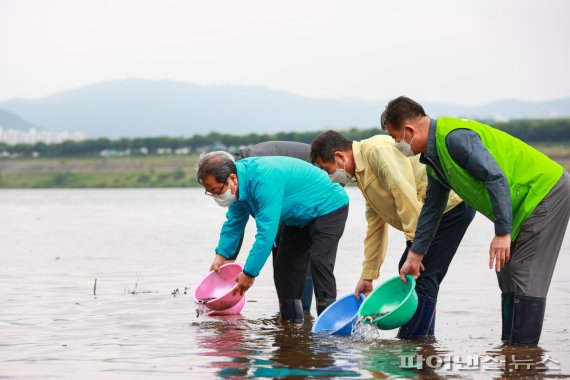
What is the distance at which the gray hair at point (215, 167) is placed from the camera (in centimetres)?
723

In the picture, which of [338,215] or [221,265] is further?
[221,265]

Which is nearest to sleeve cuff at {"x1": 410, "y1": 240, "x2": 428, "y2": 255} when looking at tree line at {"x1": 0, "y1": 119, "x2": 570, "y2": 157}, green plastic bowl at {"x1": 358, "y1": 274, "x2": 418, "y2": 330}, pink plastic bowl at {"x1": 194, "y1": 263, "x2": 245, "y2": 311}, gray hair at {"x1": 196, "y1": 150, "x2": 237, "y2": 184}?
green plastic bowl at {"x1": 358, "y1": 274, "x2": 418, "y2": 330}

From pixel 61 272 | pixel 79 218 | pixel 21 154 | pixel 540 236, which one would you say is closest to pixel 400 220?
pixel 540 236

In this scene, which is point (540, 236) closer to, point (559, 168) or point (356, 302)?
point (559, 168)

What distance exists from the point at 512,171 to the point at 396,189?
1.08m

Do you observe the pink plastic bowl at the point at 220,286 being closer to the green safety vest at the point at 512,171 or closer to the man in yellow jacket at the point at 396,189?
the man in yellow jacket at the point at 396,189

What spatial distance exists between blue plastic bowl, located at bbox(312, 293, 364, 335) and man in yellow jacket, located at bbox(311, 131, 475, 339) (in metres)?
0.62

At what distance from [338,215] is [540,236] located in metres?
2.26

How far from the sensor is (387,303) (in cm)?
760

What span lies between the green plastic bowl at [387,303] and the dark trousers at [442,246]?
18 cm

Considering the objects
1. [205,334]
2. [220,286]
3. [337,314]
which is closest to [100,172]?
[220,286]

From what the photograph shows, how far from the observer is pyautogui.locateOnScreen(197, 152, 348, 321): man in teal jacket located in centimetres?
738

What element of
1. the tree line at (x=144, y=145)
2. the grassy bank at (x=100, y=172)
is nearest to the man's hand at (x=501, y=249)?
the grassy bank at (x=100, y=172)

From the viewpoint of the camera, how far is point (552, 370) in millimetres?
6316
